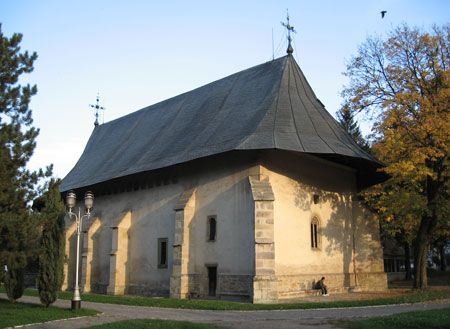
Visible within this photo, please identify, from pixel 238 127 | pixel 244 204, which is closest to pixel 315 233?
pixel 244 204

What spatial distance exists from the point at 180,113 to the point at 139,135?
390 centimetres

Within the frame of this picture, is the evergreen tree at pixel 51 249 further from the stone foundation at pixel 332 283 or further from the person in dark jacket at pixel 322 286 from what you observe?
the person in dark jacket at pixel 322 286

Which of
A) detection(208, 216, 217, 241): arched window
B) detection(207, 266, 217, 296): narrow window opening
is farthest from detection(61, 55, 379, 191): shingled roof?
detection(207, 266, 217, 296): narrow window opening

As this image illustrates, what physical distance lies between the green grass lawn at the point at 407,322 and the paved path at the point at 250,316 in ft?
2.17

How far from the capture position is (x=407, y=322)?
11.7 meters

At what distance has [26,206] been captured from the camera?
15.8 meters

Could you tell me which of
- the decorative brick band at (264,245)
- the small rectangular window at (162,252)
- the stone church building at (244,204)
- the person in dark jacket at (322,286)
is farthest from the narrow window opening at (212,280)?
the person in dark jacket at (322,286)

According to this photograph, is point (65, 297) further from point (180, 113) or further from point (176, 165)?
point (180, 113)

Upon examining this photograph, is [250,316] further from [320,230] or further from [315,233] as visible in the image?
[320,230]

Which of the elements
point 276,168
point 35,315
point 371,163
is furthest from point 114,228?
point 371,163

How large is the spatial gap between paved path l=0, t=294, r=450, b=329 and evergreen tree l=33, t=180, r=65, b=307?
6.23 feet

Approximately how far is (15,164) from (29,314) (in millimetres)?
4577

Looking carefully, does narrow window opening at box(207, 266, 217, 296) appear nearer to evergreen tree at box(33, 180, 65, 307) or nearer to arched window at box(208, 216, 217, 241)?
arched window at box(208, 216, 217, 241)

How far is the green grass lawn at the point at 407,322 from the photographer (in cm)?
1141
